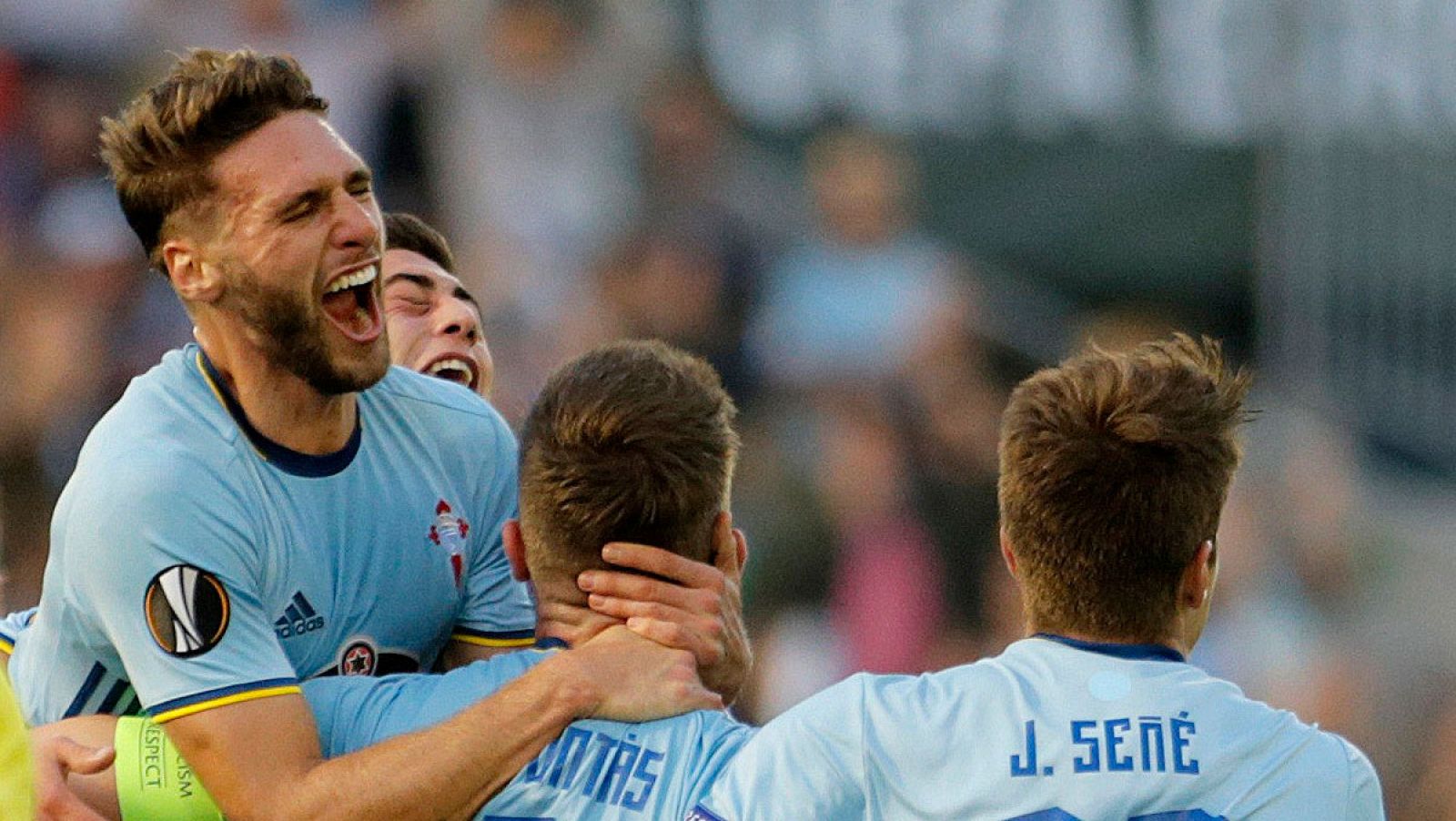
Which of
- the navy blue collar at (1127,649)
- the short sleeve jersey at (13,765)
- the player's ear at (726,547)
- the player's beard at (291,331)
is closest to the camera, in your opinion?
the short sleeve jersey at (13,765)

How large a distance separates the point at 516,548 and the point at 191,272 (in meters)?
0.76

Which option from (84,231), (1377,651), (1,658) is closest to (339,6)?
(84,231)

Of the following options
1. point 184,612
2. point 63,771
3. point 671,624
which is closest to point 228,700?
point 184,612

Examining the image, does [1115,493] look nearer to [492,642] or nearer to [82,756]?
[492,642]

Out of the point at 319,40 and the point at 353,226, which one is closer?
the point at 353,226

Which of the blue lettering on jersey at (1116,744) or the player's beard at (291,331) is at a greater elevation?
the player's beard at (291,331)

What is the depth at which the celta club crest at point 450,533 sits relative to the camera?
3957 millimetres

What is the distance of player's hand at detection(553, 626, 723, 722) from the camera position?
3.45 metres

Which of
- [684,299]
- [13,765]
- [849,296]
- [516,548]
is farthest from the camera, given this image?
[849,296]

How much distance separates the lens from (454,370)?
193 inches

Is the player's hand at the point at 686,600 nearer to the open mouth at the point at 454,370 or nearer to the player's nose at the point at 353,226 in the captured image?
the player's nose at the point at 353,226

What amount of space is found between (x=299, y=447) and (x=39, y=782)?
2.26 ft

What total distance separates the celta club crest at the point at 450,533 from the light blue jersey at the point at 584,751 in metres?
0.41

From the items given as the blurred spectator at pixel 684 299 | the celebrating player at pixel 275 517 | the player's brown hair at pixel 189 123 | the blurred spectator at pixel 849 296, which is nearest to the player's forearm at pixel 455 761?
the celebrating player at pixel 275 517
